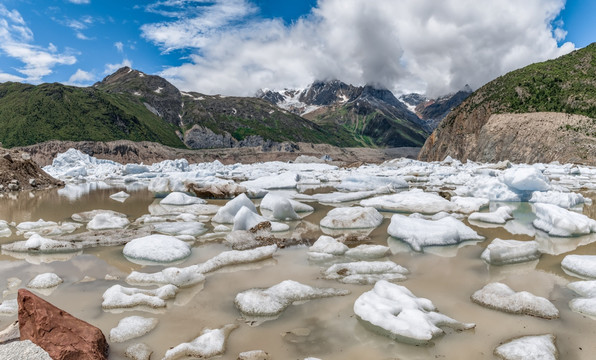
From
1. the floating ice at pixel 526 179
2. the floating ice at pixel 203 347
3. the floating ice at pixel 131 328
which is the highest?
the floating ice at pixel 526 179

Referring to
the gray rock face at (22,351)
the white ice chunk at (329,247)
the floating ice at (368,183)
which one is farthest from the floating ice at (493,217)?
the gray rock face at (22,351)

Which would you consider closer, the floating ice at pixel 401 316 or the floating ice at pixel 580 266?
the floating ice at pixel 401 316

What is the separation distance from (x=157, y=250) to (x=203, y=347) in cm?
356

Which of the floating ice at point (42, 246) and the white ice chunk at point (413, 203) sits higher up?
the white ice chunk at point (413, 203)

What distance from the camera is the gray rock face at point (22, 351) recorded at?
9.71 feet

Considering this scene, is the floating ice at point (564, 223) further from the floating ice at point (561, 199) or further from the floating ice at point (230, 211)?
the floating ice at point (230, 211)

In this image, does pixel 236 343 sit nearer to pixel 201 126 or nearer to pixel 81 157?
pixel 81 157

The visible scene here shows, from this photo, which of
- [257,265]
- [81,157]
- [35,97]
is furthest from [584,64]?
[35,97]

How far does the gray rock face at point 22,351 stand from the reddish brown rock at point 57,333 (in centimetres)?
4

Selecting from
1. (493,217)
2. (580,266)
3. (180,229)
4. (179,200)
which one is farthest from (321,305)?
(179,200)

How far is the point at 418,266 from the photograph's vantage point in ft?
19.5

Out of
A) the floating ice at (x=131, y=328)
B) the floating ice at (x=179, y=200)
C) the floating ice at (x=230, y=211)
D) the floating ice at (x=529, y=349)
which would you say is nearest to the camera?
the floating ice at (x=529, y=349)

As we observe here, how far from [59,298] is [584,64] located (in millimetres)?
62257

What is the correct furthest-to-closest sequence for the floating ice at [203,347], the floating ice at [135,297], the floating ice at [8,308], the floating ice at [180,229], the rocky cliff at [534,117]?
the rocky cliff at [534,117] < the floating ice at [180,229] < the floating ice at [135,297] < the floating ice at [8,308] < the floating ice at [203,347]
